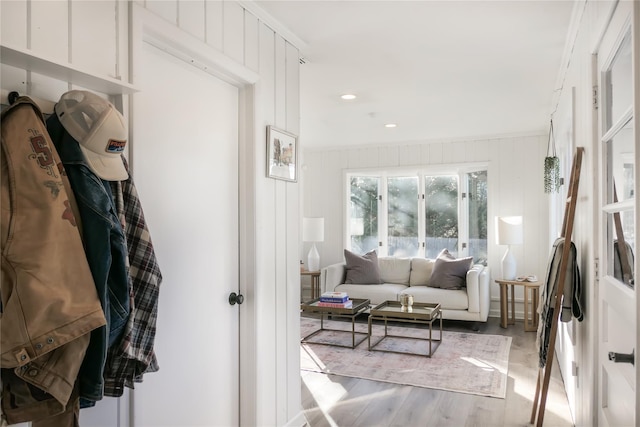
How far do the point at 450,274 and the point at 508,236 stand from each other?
835mm

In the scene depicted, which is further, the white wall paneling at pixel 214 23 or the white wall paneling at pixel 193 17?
the white wall paneling at pixel 214 23

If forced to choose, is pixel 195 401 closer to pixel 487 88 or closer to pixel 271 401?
pixel 271 401

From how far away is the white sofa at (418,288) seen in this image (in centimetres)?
555

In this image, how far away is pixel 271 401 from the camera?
8.76 feet

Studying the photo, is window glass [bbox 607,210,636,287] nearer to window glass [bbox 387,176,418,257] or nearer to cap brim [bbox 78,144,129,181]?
cap brim [bbox 78,144,129,181]

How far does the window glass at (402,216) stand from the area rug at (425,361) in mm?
1851

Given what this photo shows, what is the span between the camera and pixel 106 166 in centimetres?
140

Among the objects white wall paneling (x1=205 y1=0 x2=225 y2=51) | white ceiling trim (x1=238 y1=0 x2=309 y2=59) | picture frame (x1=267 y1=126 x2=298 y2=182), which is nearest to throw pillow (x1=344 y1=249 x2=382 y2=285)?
picture frame (x1=267 y1=126 x2=298 y2=182)

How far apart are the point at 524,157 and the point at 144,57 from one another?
18.3 feet

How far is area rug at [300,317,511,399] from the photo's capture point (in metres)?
3.78

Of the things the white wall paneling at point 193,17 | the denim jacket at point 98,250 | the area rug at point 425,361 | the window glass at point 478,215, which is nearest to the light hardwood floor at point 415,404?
the area rug at point 425,361

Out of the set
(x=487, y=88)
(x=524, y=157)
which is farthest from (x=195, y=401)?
(x=524, y=157)

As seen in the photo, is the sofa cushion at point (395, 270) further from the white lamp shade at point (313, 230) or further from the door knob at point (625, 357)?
the door knob at point (625, 357)

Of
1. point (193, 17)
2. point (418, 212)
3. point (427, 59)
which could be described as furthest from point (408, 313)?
point (193, 17)
